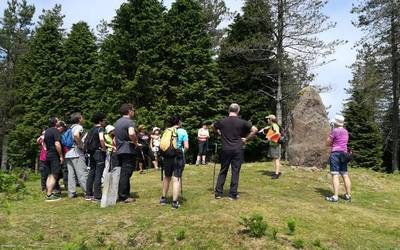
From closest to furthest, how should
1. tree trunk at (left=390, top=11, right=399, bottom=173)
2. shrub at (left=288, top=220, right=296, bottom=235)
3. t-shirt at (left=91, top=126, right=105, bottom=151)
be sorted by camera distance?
shrub at (left=288, top=220, right=296, bottom=235), t-shirt at (left=91, top=126, right=105, bottom=151), tree trunk at (left=390, top=11, right=399, bottom=173)

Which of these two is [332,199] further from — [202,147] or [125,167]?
[202,147]

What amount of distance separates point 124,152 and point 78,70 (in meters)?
32.0

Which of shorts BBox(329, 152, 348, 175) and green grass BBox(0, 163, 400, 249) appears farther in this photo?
shorts BBox(329, 152, 348, 175)

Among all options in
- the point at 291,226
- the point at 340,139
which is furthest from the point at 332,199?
the point at 291,226

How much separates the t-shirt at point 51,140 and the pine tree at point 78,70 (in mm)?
26706

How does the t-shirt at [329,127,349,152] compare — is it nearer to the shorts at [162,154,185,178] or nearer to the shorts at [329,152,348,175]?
the shorts at [329,152,348,175]

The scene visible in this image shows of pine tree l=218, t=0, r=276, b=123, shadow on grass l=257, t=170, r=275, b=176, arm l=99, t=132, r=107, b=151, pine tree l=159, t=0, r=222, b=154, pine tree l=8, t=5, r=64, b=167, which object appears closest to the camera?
arm l=99, t=132, r=107, b=151

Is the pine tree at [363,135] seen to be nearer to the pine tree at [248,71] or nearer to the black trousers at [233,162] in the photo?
the pine tree at [248,71]

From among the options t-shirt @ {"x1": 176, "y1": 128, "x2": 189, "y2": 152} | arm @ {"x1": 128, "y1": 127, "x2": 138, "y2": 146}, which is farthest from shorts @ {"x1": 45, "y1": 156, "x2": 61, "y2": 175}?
t-shirt @ {"x1": 176, "y1": 128, "x2": 189, "y2": 152}

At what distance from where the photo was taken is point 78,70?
137 feet

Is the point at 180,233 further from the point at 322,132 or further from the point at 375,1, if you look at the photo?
the point at 375,1

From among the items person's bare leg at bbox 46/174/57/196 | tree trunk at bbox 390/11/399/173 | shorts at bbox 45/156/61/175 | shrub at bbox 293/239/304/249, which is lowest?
shrub at bbox 293/239/304/249

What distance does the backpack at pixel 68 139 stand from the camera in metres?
12.8

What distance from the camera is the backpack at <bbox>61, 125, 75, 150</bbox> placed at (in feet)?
42.0
